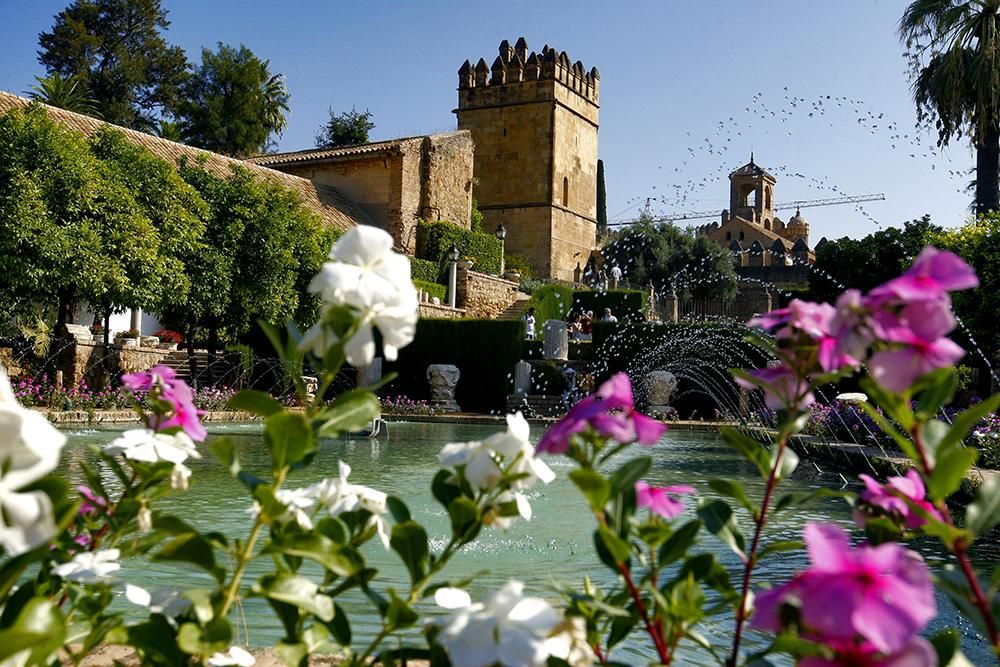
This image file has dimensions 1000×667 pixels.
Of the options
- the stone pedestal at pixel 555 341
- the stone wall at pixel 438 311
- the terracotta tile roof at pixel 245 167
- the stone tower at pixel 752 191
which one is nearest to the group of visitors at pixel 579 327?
the stone wall at pixel 438 311

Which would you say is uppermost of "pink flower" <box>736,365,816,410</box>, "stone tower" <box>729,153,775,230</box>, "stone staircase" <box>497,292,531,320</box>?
"stone tower" <box>729,153,775,230</box>

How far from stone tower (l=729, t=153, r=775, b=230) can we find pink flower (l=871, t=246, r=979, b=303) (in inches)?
3221

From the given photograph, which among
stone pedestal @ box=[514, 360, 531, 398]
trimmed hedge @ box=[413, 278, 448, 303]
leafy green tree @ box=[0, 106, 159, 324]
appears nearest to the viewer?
leafy green tree @ box=[0, 106, 159, 324]

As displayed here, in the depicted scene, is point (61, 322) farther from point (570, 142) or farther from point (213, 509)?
point (570, 142)

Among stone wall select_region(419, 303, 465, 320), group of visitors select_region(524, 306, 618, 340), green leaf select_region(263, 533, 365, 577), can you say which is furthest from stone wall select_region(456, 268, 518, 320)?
green leaf select_region(263, 533, 365, 577)

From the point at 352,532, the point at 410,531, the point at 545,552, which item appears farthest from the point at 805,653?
the point at 545,552

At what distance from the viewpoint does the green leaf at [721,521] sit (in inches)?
46.9

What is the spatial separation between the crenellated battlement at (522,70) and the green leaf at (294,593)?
1735 inches

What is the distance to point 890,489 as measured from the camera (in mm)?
1222

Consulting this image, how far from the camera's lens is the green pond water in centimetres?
333

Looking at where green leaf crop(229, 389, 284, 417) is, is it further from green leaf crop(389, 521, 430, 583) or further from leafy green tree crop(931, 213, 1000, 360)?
leafy green tree crop(931, 213, 1000, 360)

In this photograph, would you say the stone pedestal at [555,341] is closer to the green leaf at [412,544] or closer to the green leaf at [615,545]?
the green leaf at [412,544]

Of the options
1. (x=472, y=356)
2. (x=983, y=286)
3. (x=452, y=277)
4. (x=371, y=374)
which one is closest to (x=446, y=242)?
(x=452, y=277)

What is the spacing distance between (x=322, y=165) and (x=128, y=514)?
3274 centimetres
